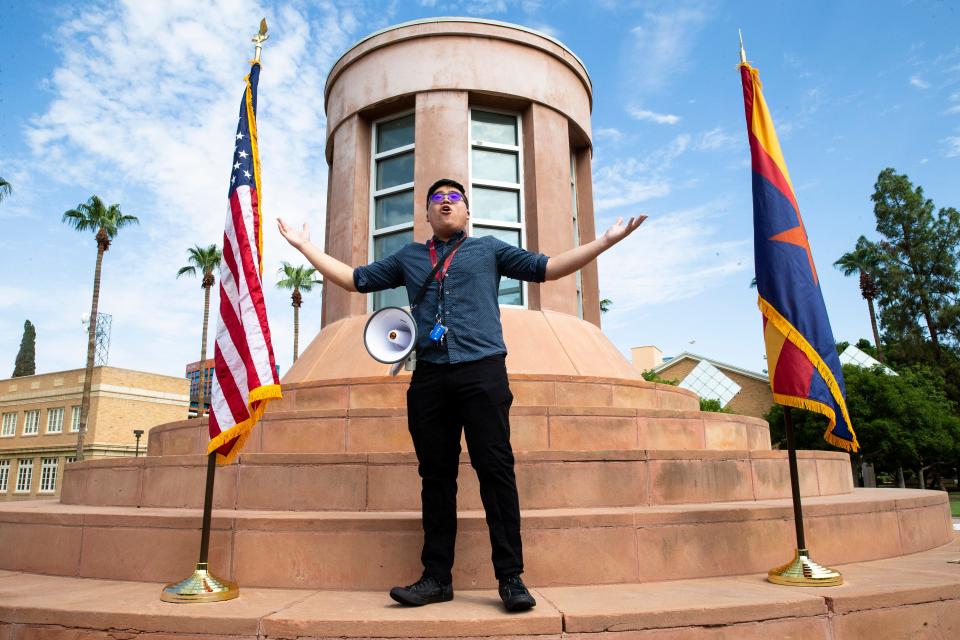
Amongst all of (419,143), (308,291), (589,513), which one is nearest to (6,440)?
(308,291)

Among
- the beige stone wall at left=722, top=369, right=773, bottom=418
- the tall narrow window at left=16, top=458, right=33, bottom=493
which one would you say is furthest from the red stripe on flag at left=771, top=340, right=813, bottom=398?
the tall narrow window at left=16, top=458, right=33, bottom=493

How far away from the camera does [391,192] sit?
953 cm

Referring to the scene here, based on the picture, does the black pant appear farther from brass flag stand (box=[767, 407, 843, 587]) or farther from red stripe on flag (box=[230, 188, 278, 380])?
brass flag stand (box=[767, 407, 843, 587])

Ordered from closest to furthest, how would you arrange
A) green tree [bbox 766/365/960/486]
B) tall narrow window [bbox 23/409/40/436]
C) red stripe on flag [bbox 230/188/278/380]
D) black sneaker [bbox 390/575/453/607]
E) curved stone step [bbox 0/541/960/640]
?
curved stone step [bbox 0/541/960/640] → black sneaker [bbox 390/575/453/607] → red stripe on flag [bbox 230/188/278/380] → green tree [bbox 766/365/960/486] → tall narrow window [bbox 23/409/40/436]

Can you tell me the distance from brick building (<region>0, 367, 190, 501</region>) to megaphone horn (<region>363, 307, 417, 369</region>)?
41.2 meters

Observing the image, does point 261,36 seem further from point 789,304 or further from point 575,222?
point 575,222

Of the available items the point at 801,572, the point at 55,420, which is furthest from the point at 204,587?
the point at 55,420

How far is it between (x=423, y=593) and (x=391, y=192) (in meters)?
7.14

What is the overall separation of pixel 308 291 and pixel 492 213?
136 feet

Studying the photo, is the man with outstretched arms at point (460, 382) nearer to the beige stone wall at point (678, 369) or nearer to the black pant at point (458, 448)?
the black pant at point (458, 448)

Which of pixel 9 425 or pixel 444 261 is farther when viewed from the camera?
pixel 9 425

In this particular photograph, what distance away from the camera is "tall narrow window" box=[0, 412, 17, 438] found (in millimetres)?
41938

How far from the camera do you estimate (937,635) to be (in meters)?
3.45

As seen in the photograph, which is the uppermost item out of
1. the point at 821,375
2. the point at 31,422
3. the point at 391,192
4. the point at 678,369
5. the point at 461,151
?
the point at 678,369
